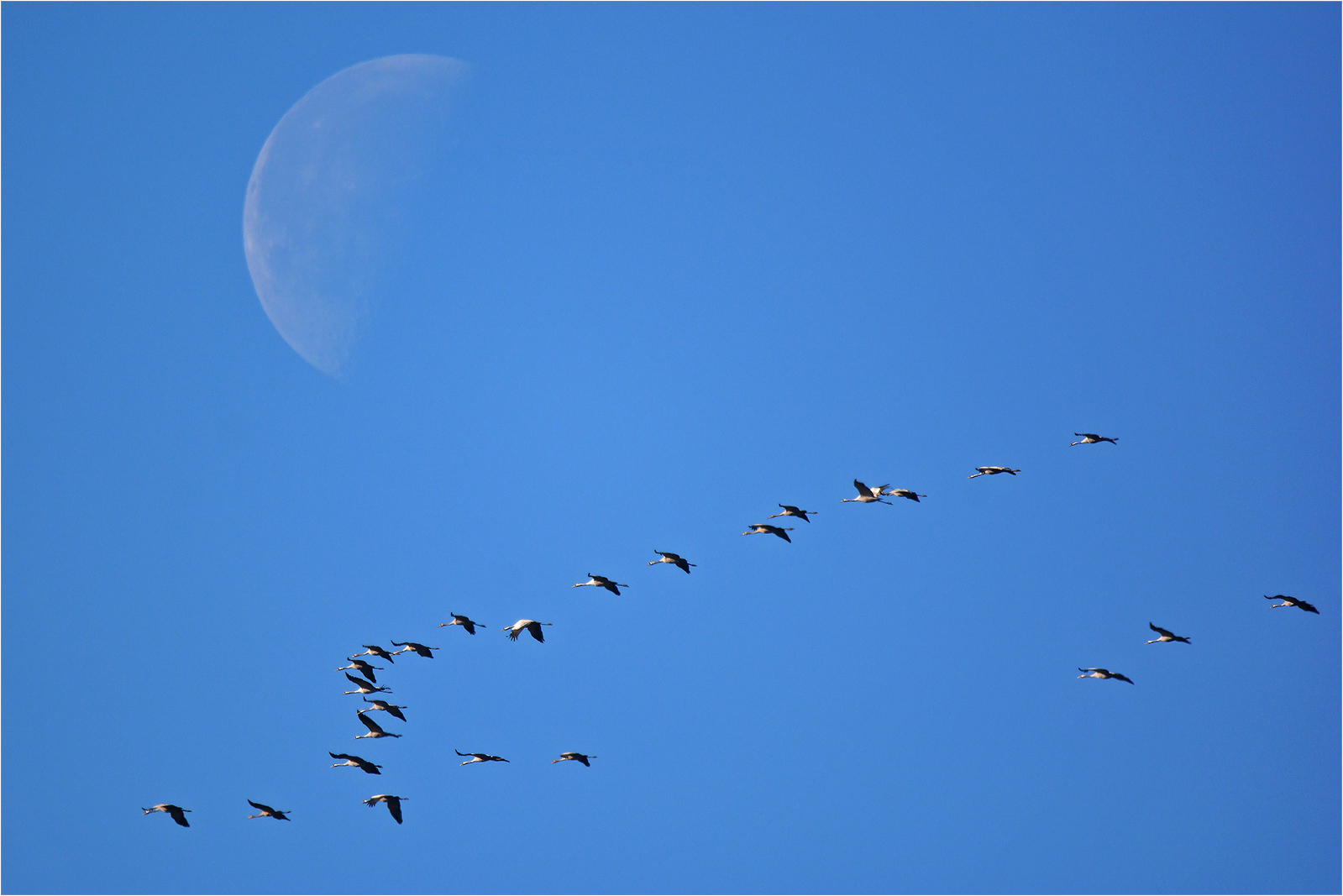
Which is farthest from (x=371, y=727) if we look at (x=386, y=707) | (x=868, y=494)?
(x=868, y=494)

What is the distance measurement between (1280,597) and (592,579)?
28997mm

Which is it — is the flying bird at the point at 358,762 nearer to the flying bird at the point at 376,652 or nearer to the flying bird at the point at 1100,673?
the flying bird at the point at 376,652

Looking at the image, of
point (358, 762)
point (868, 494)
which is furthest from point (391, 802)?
point (868, 494)

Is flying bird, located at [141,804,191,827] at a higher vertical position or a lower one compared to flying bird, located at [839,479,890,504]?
lower

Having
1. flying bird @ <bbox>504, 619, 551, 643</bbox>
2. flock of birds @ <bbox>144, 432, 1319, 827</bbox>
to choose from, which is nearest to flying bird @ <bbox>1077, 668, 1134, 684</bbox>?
flock of birds @ <bbox>144, 432, 1319, 827</bbox>

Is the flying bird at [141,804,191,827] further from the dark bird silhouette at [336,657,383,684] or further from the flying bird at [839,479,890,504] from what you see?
the flying bird at [839,479,890,504]

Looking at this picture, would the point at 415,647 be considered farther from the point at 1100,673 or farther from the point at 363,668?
the point at 1100,673

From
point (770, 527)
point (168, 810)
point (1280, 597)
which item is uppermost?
point (770, 527)

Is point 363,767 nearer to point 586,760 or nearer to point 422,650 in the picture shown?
point 422,650

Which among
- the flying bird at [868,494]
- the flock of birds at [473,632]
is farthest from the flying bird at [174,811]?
the flying bird at [868,494]

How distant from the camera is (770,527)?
6431cm

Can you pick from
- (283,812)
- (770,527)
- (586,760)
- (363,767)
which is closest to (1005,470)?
(770,527)

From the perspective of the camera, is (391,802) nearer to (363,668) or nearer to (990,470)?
(363,668)

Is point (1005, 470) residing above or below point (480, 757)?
above
